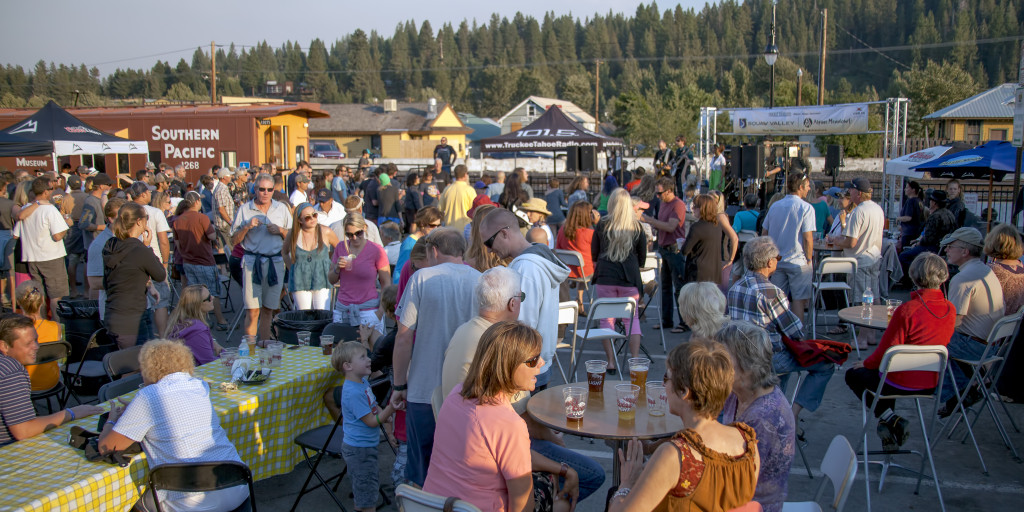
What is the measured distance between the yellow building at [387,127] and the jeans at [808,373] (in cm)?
5021

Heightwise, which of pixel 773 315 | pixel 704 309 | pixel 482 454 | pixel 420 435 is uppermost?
pixel 704 309

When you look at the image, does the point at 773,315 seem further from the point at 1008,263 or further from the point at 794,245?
the point at 794,245

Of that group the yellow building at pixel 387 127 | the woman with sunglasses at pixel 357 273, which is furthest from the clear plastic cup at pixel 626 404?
the yellow building at pixel 387 127

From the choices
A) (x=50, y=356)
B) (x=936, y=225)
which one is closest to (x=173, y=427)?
(x=50, y=356)

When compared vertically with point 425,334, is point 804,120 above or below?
above

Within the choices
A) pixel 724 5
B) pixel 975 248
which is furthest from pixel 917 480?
pixel 724 5

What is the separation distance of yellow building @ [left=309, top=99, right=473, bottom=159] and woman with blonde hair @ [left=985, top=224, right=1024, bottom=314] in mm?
49501

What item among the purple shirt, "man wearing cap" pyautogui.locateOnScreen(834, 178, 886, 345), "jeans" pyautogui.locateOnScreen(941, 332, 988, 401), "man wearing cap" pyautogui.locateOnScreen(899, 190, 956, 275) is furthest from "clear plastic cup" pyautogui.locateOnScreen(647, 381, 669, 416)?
"man wearing cap" pyautogui.locateOnScreen(899, 190, 956, 275)

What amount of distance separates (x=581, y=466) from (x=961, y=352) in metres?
3.10

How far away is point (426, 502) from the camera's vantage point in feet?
7.68

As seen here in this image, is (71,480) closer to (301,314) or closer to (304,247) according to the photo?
(301,314)

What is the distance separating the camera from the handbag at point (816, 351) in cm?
406

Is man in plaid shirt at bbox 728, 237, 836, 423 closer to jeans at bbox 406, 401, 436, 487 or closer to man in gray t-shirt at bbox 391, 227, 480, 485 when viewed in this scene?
man in gray t-shirt at bbox 391, 227, 480, 485

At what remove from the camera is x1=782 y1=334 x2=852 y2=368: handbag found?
4.06 metres
